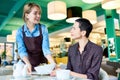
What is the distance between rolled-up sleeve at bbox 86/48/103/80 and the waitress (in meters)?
0.54

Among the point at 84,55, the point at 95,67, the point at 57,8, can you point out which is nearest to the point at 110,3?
the point at 57,8

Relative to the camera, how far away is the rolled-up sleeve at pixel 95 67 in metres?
1.52

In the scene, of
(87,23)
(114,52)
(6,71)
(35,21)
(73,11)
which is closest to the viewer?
(87,23)

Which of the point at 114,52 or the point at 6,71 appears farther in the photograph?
the point at 114,52

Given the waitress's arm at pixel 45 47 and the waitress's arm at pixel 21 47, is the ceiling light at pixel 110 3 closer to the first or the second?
the waitress's arm at pixel 45 47

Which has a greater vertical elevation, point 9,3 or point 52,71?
point 9,3

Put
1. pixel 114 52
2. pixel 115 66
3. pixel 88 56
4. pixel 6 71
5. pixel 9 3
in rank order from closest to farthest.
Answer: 1. pixel 88 56
2. pixel 6 71
3. pixel 115 66
4. pixel 114 52
5. pixel 9 3

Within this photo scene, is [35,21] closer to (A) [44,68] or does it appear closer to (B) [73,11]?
(A) [44,68]

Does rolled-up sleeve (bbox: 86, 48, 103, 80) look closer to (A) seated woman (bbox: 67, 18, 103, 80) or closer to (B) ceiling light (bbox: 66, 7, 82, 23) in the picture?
(A) seated woman (bbox: 67, 18, 103, 80)

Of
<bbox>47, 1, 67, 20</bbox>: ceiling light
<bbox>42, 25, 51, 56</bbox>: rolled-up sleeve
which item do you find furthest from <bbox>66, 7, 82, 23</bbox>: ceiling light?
<bbox>42, 25, 51, 56</bbox>: rolled-up sleeve

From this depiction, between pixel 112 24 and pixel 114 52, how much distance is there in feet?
3.40

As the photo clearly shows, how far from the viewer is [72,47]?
6.32 ft

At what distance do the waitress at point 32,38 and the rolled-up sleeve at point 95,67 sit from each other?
0.54m

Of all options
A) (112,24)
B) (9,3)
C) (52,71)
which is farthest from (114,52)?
(52,71)
